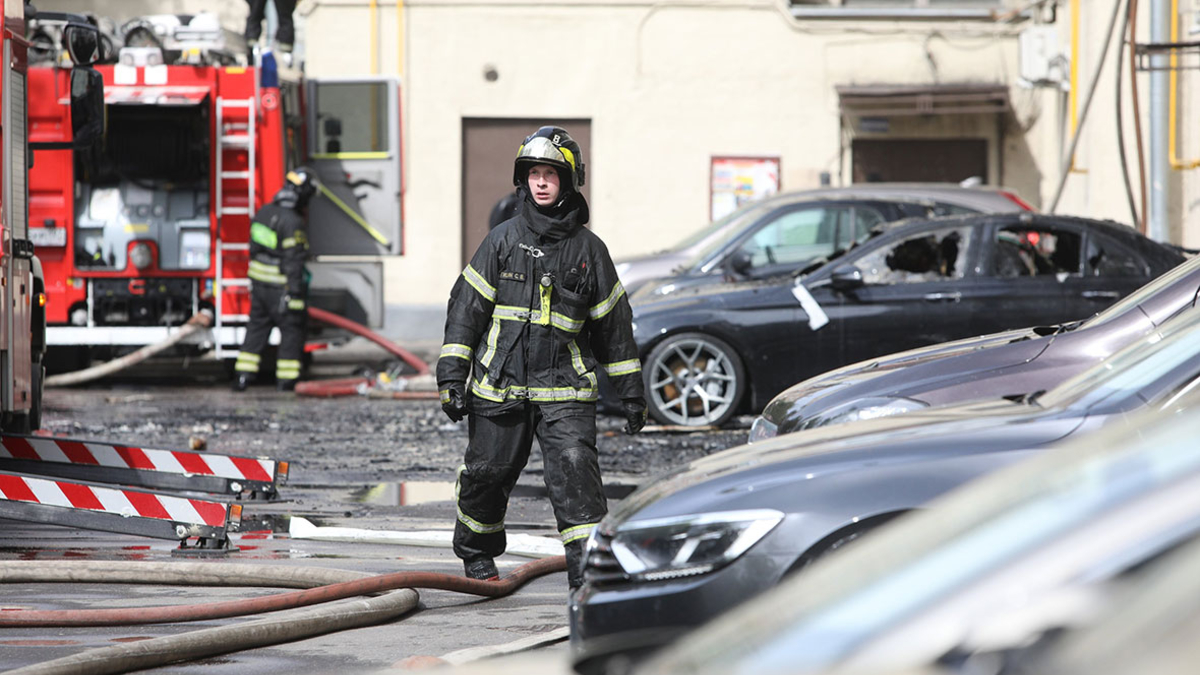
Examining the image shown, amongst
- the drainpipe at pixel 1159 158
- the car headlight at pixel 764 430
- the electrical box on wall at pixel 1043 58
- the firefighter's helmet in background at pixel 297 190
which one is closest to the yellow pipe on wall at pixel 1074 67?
the electrical box on wall at pixel 1043 58

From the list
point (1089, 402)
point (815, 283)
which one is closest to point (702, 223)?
point (815, 283)

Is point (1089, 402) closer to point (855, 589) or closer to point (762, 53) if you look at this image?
point (855, 589)

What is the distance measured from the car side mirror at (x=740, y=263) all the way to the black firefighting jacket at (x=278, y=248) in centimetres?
369

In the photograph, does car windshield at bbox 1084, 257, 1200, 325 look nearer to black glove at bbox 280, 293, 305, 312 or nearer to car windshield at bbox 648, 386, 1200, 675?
car windshield at bbox 648, 386, 1200, 675

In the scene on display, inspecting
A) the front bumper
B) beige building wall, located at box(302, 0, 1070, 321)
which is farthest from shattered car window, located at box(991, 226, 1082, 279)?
beige building wall, located at box(302, 0, 1070, 321)

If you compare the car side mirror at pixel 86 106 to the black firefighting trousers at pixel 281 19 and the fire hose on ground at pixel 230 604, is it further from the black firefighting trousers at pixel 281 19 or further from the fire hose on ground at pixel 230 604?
the black firefighting trousers at pixel 281 19

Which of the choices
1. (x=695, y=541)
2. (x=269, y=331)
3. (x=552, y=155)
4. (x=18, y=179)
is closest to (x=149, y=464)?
→ (x=18, y=179)

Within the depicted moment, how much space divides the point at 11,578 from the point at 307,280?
8300 millimetres

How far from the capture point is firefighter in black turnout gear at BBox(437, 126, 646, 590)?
5715 millimetres

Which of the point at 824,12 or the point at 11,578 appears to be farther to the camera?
the point at 824,12

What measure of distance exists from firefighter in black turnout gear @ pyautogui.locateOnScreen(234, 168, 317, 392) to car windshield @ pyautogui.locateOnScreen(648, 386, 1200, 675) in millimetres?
11463

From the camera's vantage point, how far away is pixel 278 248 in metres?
13.4

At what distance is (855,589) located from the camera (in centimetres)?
214

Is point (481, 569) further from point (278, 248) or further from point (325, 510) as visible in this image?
point (278, 248)
